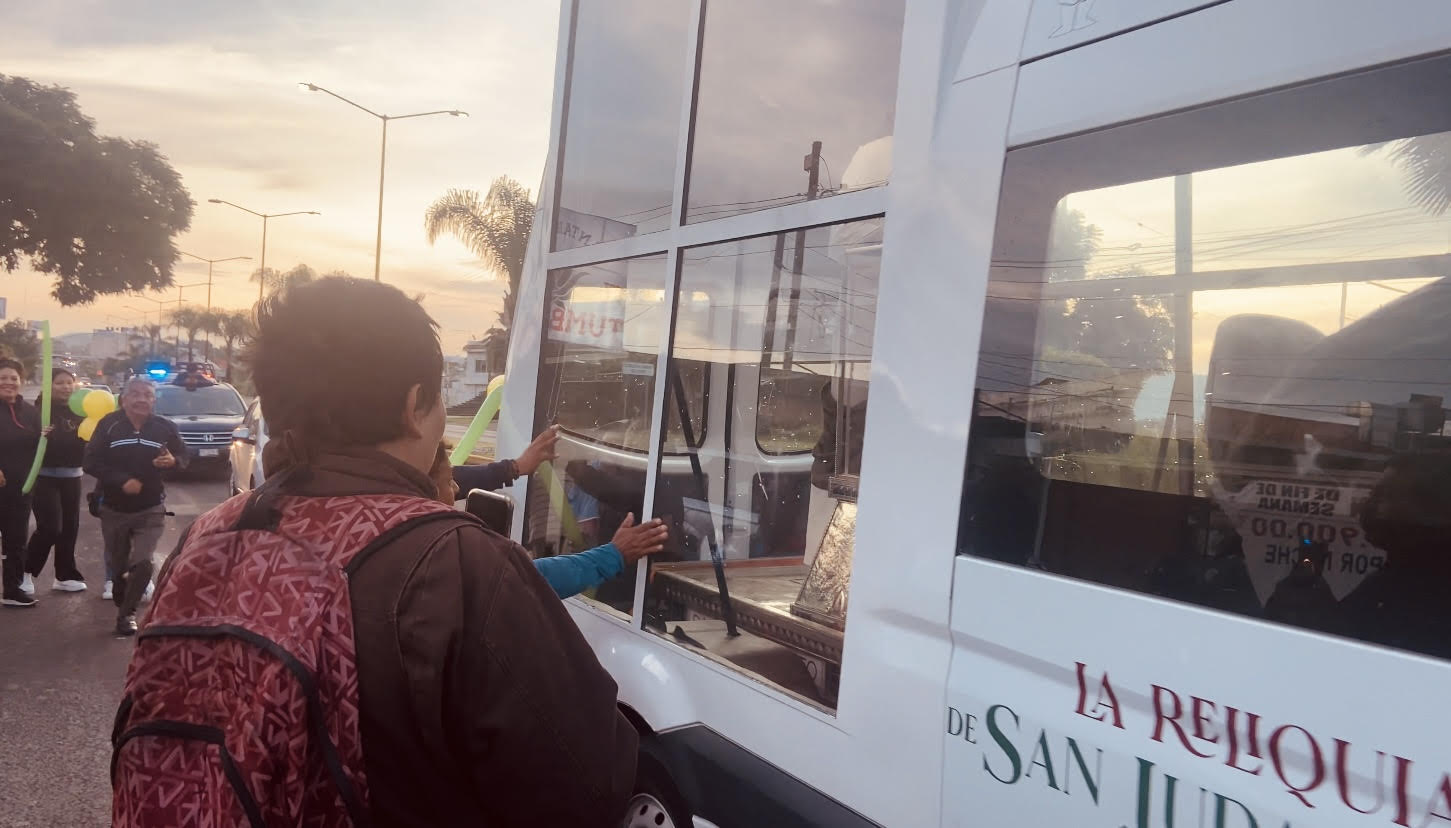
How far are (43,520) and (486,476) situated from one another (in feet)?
18.9

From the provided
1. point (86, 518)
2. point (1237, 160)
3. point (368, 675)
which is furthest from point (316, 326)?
point (86, 518)

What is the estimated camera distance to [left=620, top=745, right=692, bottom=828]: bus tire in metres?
2.32

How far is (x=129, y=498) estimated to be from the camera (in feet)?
21.9

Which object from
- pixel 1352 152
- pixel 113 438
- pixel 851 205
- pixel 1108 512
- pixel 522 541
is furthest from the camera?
pixel 113 438

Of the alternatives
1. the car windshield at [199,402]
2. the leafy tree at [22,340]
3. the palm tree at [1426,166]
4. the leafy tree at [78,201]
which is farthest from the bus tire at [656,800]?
the leafy tree at [22,340]

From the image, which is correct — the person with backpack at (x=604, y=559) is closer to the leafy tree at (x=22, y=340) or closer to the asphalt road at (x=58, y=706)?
the asphalt road at (x=58, y=706)

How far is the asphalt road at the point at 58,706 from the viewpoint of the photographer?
13.2 ft

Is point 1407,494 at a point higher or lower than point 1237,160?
lower

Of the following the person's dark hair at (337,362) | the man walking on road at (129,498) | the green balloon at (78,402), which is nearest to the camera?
the person's dark hair at (337,362)

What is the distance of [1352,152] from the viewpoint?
129 centimetres

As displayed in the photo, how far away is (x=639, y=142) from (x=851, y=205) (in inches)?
39.3

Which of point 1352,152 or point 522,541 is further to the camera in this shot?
point 522,541

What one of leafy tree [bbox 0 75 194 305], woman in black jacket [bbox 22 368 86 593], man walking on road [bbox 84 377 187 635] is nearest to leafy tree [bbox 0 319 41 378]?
leafy tree [bbox 0 75 194 305]

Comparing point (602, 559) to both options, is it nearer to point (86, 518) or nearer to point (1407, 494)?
point (1407, 494)
